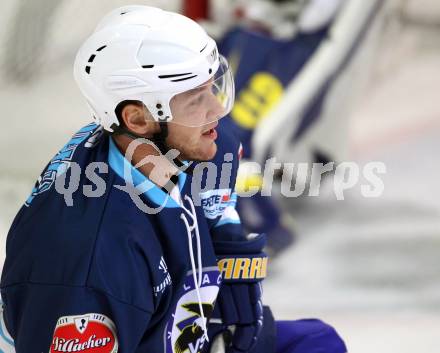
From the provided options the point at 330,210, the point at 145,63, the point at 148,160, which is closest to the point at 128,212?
the point at 148,160

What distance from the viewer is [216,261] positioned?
1330 millimetres

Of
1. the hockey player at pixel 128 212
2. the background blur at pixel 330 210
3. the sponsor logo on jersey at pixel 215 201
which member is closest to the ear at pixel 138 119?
the hockey player at pixel 128 212

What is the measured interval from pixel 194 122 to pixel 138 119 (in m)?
0.07

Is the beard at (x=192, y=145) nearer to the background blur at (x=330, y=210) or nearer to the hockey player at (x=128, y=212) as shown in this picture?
the hockey player at (x=128, y=212)

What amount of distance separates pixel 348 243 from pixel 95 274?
4.64 feet

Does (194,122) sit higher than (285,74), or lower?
higher

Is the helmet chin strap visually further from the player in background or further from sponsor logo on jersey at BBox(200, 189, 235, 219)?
the player in background

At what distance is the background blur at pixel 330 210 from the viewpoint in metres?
2.13

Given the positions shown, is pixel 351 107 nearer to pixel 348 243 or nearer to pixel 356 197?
pixel 356 197

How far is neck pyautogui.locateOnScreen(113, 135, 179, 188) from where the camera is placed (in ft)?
3.99

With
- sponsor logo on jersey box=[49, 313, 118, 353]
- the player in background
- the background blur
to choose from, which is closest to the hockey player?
sponsor logo on jersey box=[49, 313, 118, 353]

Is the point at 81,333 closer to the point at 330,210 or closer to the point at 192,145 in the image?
the point at 192,145

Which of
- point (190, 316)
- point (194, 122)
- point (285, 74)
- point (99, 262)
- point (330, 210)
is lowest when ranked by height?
point (330, 210)

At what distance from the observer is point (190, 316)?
1302mm
